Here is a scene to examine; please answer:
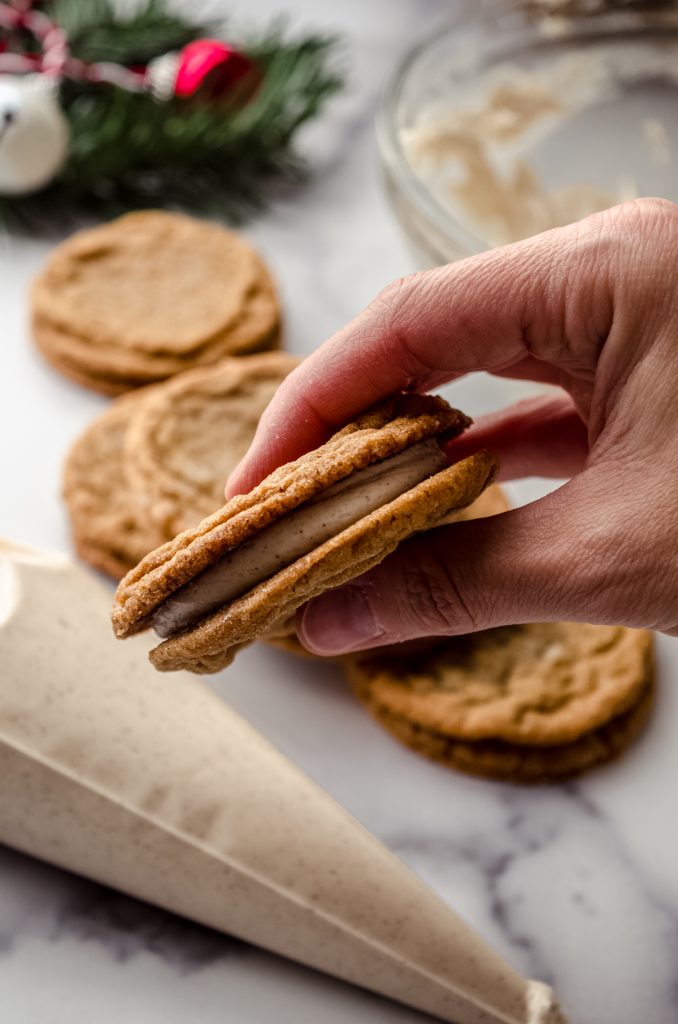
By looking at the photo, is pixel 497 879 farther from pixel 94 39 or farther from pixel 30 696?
pixel 94 39

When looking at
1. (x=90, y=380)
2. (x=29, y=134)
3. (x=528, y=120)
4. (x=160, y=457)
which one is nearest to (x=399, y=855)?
(x=160, y=457)

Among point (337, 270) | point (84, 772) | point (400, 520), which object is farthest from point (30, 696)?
point (337, 270)

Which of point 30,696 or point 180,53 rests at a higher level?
point 180,53

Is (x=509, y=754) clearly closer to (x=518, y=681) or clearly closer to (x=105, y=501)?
(x=518, y=681)

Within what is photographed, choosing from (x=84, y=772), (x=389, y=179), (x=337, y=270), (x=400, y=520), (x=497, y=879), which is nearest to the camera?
(x=400, y=520)

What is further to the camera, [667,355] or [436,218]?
[436,218]

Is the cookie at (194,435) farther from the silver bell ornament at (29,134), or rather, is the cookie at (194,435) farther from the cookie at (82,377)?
the silver bell ornament at (29,134)
